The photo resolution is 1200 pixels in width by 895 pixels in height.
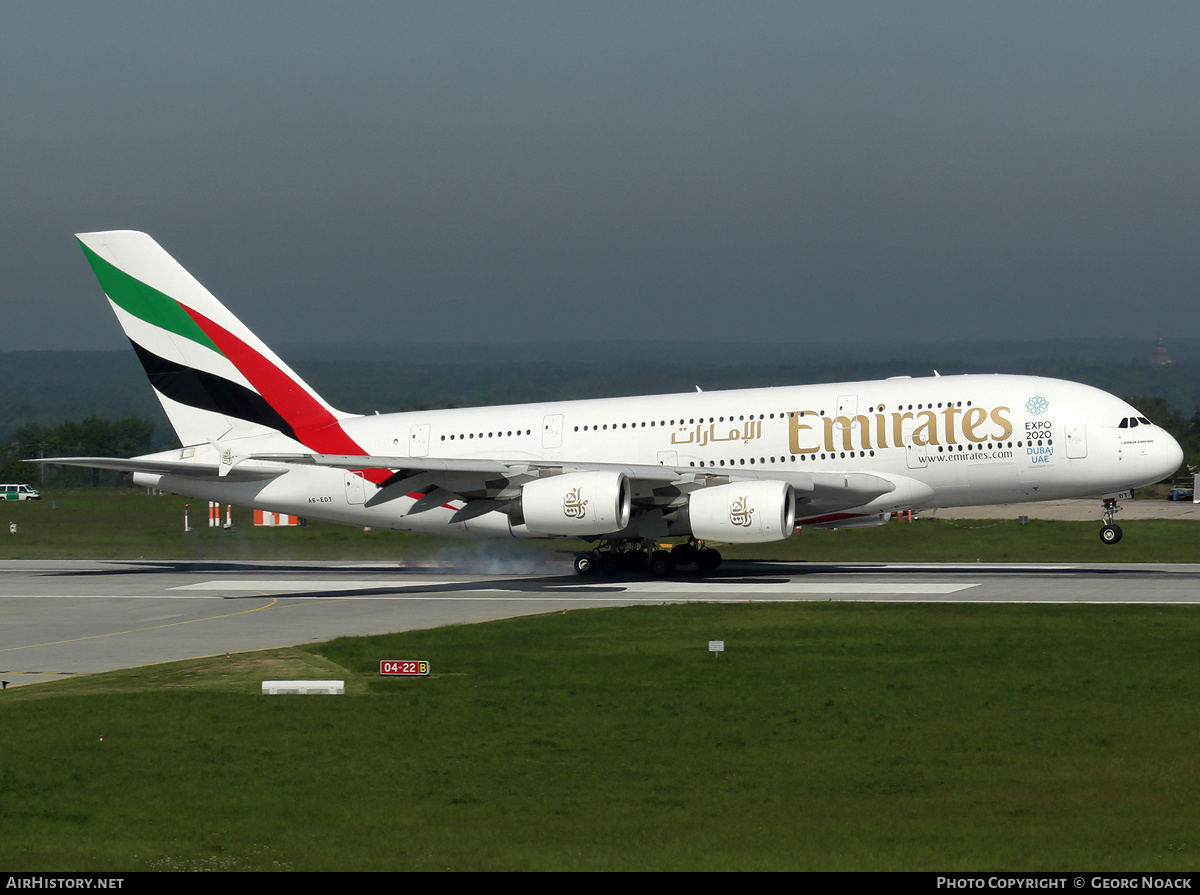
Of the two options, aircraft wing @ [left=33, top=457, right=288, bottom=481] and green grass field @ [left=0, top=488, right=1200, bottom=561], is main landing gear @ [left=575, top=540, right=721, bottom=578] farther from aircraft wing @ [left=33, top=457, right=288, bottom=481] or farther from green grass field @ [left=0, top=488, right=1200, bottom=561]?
aircraft wing @ [left=33, top=457, right=288, bottom=481]

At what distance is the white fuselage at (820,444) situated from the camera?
112ft

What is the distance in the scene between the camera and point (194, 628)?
27.0 m

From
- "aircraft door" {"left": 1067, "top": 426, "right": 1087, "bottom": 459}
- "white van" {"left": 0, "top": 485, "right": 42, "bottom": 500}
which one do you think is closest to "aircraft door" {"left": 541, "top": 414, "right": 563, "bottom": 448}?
"aircraft door" {"left": 1067, "top": 426, "right": 1087, "bottom": 459}

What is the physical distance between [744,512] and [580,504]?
4.16 m

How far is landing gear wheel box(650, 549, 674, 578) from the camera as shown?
3691cm

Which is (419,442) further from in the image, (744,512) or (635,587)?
(744,512)

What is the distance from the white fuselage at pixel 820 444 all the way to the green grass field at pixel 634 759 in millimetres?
11853

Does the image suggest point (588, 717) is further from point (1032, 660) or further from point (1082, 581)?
point (1082, 581)

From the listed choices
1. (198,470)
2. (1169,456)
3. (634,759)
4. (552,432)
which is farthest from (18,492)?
(634,759)

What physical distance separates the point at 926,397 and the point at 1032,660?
51.0ft

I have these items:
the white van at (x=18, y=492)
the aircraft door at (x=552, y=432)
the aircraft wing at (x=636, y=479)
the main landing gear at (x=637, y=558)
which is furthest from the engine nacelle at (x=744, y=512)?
the white van at (x=18, y=492)

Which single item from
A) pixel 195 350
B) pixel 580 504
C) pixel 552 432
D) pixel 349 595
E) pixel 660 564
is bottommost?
pixel 349 595

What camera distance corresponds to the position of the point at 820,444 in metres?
35.3

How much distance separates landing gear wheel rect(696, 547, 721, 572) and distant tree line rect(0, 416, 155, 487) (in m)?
74.2
